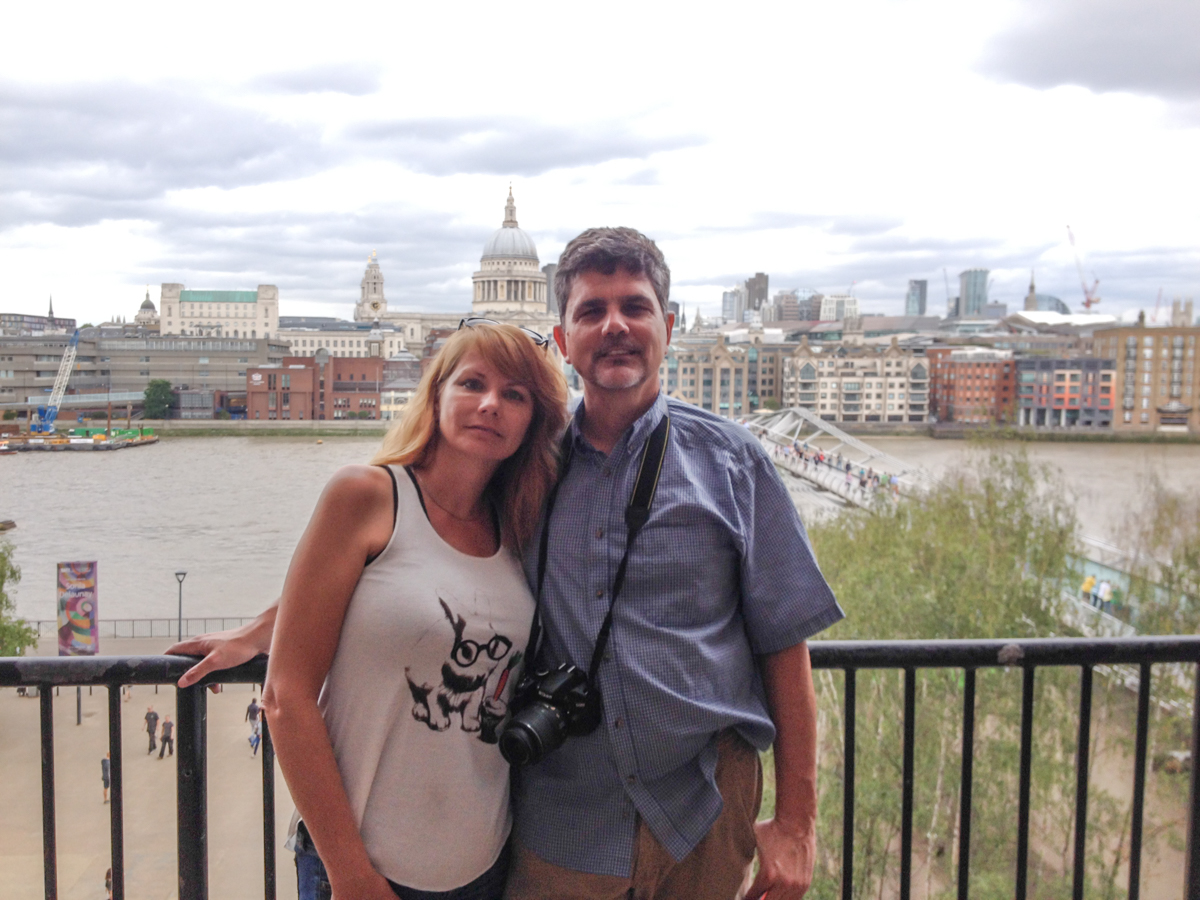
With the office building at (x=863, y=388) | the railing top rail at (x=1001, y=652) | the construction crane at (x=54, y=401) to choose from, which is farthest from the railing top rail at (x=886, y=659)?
the office building at (x=863, y=388)

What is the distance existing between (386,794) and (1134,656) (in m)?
0.74

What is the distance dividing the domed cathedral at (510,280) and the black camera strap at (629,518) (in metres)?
36.7

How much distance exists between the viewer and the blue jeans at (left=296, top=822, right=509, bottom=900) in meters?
0.73

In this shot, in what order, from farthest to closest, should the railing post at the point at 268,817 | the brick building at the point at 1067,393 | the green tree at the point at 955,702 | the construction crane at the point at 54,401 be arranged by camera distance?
1. the brick building at the point at 1067,393
2. the construction crane at the point at 54,401
3. the green tree at the point at 955,702
4. the railing post at the point at 268,817

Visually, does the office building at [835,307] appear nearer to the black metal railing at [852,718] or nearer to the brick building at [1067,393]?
the brick building at [1067,393]

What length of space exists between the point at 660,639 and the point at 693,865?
20 cm

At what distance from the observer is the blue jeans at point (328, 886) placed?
2.39 feet

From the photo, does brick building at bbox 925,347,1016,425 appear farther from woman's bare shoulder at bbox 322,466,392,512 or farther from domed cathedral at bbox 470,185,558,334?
woman's bare shoulder at bbox 322,466,392,512

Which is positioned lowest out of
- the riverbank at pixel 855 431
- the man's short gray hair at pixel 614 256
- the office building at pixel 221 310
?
the riverbank at pixel 855 431

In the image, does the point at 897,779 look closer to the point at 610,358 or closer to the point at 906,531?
the point at 906,531

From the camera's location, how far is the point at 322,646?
2.19 ft

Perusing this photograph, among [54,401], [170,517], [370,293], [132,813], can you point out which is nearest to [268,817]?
[132,813]

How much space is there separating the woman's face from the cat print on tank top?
0.13 meters

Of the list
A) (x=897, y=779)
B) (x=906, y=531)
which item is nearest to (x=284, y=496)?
(x=906, y=531)
